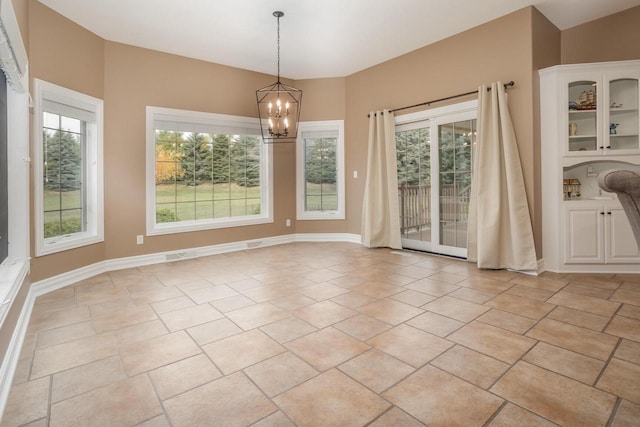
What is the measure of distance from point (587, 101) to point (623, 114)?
1.45 ft

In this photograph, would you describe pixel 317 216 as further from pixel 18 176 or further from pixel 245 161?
pixel 18 176

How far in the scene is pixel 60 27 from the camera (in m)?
3.70

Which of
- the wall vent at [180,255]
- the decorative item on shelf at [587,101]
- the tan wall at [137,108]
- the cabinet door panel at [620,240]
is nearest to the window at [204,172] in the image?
the tan wall at [137,108]

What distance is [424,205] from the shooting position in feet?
16.7

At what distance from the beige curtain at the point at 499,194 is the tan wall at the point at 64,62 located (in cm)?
468

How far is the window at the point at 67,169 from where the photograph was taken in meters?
3.50

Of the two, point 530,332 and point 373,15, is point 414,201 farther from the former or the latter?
point 530,332

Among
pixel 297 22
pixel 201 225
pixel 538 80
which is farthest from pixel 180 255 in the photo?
Answer: pixel 538 80

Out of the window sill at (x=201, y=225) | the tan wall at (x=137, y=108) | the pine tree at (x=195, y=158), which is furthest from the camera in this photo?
the pine tree at (x=195, y=158)

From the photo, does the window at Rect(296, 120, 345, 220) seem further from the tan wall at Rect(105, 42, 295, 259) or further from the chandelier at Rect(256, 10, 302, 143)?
the tan wall at Rect(105, 42, 295, 259)

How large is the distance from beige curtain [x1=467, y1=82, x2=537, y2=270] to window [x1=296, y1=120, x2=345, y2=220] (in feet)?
8.27

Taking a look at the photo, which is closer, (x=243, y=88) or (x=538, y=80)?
(x=538, y=80)

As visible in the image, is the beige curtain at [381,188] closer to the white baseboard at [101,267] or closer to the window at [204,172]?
the white baseboard at [101,267]

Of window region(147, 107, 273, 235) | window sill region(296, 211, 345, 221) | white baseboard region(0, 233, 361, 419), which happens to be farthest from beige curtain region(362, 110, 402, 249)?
window region(147, 107, 273, 235)
